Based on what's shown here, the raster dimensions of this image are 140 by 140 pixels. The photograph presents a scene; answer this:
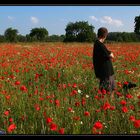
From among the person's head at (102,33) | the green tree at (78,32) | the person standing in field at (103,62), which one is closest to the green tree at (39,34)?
the green tree at (78,32)

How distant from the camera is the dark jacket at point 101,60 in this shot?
5863mm

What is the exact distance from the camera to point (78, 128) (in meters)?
4.14

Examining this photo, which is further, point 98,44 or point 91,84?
point 91,84

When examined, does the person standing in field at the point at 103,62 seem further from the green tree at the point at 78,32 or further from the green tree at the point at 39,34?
the green tree at the point at 39,34

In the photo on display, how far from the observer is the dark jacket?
231 inches

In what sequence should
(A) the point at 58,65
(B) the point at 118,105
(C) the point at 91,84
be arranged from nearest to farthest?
(B) the point at 118,105 → (C) the point at 91,84 → (A) the point at 58,65

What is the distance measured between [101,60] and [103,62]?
0.05 metres

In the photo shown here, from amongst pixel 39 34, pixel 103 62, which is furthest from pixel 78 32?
pixel 39 34

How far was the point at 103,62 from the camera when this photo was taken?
6004 mm
